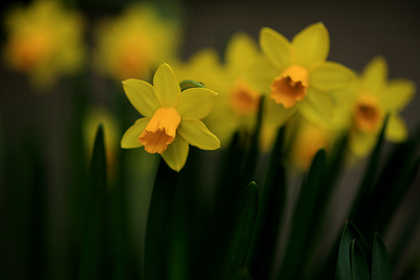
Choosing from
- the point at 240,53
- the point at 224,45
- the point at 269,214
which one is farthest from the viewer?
the point at 224,45

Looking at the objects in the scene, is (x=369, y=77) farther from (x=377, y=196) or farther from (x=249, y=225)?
(x=249, y=225)

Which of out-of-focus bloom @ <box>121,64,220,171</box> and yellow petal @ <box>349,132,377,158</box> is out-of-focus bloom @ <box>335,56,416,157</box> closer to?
yellow petal @ <box>349,132,377,158</box>

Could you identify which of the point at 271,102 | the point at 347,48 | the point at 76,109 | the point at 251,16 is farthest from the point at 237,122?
the point at 251,16

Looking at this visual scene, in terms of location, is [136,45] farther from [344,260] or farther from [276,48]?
[344,260]

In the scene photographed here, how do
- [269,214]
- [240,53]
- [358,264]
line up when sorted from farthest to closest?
[240,53], [269,214], [358,264]

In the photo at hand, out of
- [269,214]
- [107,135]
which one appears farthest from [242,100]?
[107,135]

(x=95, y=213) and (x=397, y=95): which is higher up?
(x=397, y=95)

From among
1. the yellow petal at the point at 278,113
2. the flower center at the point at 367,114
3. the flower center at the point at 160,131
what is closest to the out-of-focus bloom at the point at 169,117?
the flower center at the point at 160,131

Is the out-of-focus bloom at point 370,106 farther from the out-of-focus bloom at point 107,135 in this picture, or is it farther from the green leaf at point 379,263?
the out-of-focus bloom at point 107,135
